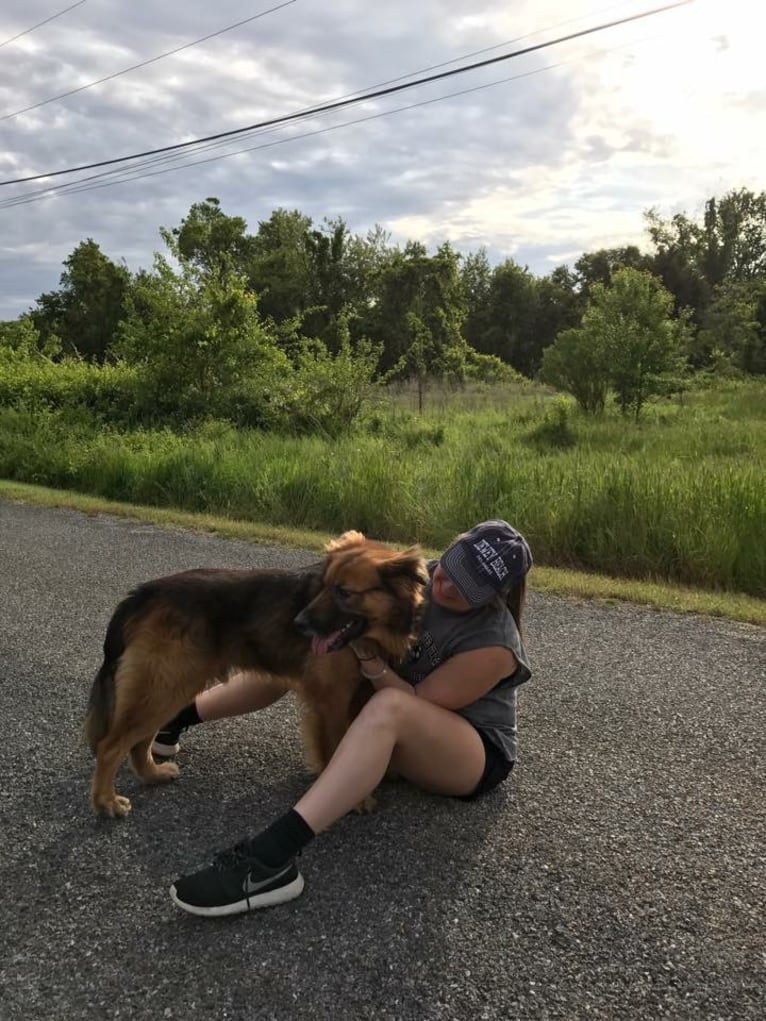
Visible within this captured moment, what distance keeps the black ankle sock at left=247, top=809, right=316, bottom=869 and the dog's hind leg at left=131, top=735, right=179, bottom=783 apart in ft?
3.39

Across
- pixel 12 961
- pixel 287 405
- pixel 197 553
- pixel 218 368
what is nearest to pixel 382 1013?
pixel 12 961

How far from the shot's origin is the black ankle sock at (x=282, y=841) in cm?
258

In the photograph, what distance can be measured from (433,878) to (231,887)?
743 mm

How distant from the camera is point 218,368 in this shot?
17328 mm

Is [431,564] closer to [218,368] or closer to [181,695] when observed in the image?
[181,695]

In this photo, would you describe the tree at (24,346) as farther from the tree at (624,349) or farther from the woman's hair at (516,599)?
the woman's hair at (516,599)

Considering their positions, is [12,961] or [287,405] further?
[287,405]

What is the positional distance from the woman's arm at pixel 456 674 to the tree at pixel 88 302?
4774 cm

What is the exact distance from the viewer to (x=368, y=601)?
3016mm

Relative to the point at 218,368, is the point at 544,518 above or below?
below

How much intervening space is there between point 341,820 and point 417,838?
35 centimetres

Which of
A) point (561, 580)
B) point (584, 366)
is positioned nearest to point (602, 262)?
point (584, 366)

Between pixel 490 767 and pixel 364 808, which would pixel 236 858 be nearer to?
pixel 364 808

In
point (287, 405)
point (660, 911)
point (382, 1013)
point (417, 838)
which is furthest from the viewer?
point (287, 405)
